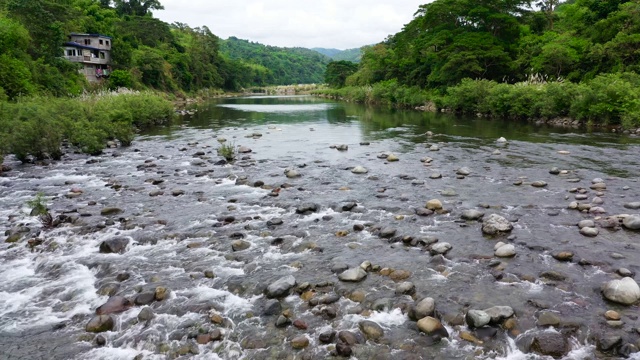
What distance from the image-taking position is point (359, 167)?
603 inches

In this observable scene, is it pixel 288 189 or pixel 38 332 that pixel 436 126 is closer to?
pixel 288 189

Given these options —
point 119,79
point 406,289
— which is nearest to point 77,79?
point 119,79

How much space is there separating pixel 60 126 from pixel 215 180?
29.9ft

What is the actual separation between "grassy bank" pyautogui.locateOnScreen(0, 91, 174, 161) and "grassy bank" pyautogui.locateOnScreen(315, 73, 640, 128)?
26268mm

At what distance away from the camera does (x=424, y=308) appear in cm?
598

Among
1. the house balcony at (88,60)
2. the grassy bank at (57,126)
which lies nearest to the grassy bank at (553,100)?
the grassy bank at (57,126)

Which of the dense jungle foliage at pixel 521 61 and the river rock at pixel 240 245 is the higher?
the dense jungle foliage at pixel 521 61

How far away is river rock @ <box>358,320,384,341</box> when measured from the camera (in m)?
5.55

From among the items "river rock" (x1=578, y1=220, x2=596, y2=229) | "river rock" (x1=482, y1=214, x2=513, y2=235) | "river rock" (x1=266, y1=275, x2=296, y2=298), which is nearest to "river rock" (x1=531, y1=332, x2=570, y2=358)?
"river rock" (x1=266, y1=275, x2=296, y2=298)

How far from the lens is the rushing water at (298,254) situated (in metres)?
5.54

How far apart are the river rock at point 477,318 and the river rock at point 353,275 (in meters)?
1.92

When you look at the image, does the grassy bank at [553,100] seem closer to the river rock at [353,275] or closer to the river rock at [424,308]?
the river rock at [353,275]

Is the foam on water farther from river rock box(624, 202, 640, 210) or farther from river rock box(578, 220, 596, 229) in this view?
river rock box(624, 202, 640, 210)

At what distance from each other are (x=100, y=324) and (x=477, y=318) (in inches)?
209
